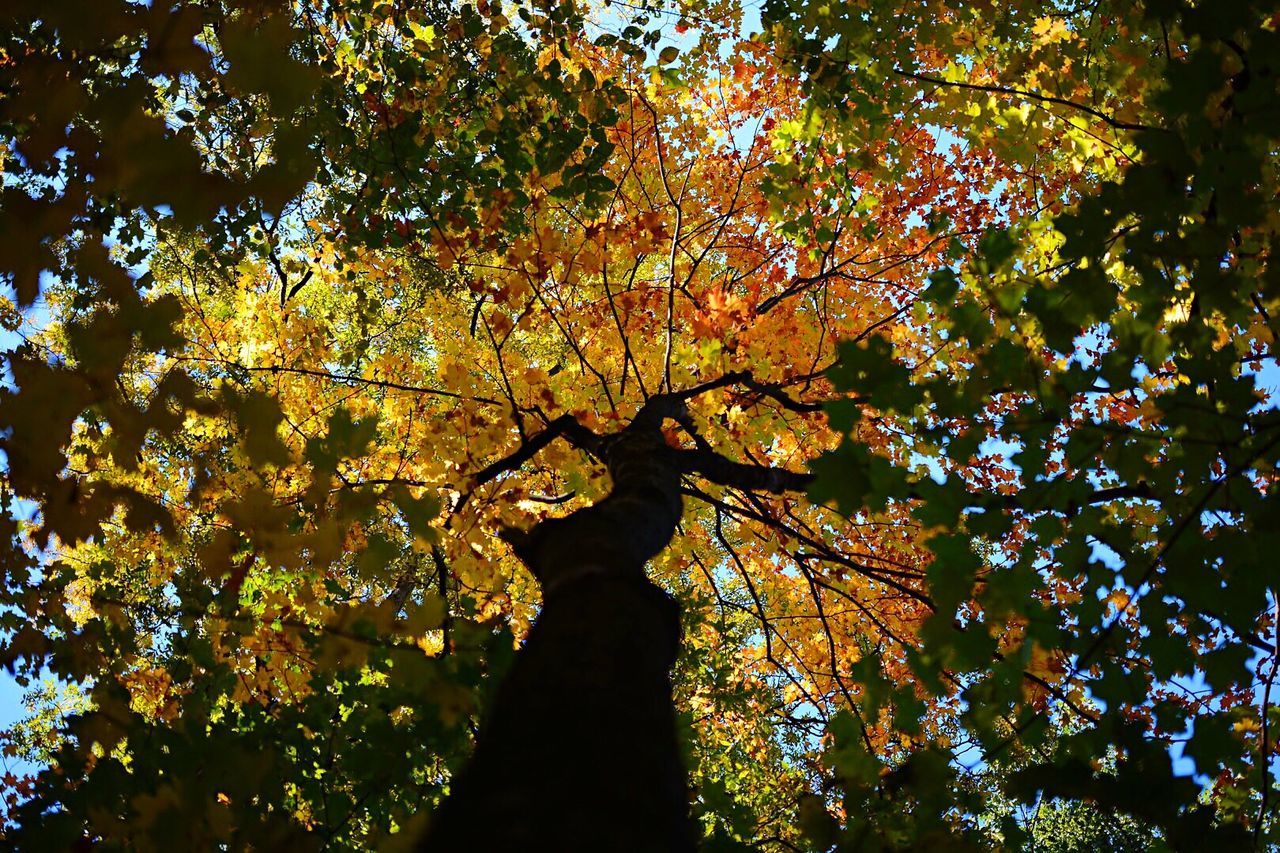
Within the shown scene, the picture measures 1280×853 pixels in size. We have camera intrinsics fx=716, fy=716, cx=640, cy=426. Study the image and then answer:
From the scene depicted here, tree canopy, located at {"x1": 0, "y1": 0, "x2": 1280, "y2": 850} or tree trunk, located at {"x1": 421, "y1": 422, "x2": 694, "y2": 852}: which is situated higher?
tree canopy, located at {"x1": 0, "y1": 0, "x2": 1280, "y2": 850}

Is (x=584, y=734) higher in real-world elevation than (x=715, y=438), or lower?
lower

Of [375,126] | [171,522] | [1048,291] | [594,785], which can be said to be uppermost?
[375,126]

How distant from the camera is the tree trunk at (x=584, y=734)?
1.09 m

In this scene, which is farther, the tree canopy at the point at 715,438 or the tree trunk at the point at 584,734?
the tree canopy at the point at 715,438

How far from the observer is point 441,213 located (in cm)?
527

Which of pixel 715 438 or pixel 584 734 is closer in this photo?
pixel 584 734

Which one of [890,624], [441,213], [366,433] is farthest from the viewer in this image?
[890,624]

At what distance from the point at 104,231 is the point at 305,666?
10.6 ft

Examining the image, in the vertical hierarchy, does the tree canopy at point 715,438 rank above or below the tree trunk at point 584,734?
above

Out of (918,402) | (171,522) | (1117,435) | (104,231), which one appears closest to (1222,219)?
(1117,435)

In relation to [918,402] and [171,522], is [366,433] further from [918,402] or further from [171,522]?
[918,402]

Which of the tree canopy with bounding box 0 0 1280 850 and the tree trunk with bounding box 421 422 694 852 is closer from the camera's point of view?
the tree trunk with bounding box 421 422 694 852

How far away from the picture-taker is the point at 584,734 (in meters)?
1.29

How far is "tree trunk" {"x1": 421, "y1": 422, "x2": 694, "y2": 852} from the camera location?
109 centimetres
